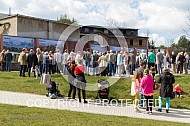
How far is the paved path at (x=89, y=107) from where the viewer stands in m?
11.9

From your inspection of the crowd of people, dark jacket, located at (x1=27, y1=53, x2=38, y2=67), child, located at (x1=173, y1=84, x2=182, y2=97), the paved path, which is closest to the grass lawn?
child, located at (x1=173, y1=84, x2=182, y2=97)

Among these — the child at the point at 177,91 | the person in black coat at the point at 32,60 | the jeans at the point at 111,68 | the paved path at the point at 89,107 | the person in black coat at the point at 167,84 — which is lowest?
the paved path at the point at 89,107

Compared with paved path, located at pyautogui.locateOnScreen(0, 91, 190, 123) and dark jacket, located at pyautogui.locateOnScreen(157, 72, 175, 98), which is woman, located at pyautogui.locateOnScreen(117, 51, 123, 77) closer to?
paved path, located at pyautogui.locateOnScreen(0, 91, 190, 123)

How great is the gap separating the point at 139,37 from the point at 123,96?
7518cm

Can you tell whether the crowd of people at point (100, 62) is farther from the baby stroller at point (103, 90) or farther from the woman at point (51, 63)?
the baby stroller at point (103, 90)

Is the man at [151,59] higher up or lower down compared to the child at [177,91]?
higher up

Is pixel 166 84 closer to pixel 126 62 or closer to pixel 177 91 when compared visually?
pixel 177 91

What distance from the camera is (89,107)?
13.1 m

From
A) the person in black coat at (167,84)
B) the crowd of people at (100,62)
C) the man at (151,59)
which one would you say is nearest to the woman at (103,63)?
the crowd of people at (100,62)

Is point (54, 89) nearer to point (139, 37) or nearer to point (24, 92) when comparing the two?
point (24, 92)

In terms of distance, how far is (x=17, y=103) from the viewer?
42.5ft

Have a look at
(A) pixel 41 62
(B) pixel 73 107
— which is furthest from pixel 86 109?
(A) pixel 41 62

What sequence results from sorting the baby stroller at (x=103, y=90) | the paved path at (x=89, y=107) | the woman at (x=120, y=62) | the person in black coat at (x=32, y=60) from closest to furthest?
the paved path at (x=89, y=107) → the baby stroller at (x=103, y=90) → the person in black coat at (x=32, y=60) → the woman at (x=120, y=62)

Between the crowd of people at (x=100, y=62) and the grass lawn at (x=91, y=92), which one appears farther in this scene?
the crowd of people at (x=100, y=62)
